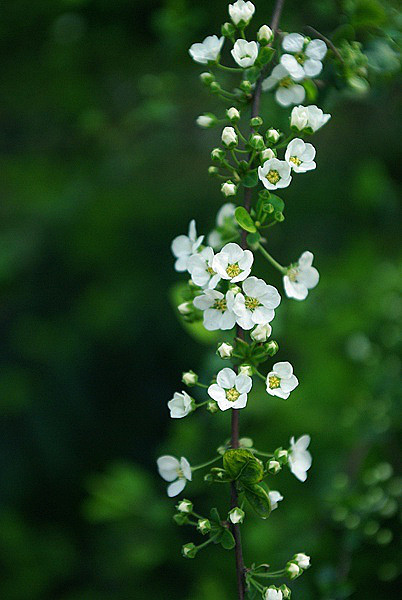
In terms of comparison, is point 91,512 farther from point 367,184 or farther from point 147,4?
point 147,4

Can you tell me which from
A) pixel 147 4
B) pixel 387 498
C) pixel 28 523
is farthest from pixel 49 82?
pixel 28 523

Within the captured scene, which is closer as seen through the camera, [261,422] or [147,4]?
[147,4]

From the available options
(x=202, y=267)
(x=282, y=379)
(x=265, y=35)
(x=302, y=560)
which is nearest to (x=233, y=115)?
(x=265, y=35)

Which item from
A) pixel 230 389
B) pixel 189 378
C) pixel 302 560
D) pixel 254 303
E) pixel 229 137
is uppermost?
pixel 229 137

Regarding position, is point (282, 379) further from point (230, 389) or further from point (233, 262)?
point (233, 262)

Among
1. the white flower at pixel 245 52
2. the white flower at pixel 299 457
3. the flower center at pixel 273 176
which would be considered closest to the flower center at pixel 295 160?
the flower center at pixel 273 176

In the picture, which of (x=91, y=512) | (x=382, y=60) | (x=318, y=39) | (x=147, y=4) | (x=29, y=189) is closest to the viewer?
(x=318, y=39)

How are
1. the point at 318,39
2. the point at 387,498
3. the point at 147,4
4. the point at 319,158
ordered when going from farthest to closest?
1. the point at 319,158
2. the point at 147,4
3. the point at 387,498
4. the point at 318,39

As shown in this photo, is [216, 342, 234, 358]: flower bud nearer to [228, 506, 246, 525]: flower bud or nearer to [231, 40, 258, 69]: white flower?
[228, 506, 246, 525]: flower bud

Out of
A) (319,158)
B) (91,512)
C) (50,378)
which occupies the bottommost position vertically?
(50,378)
